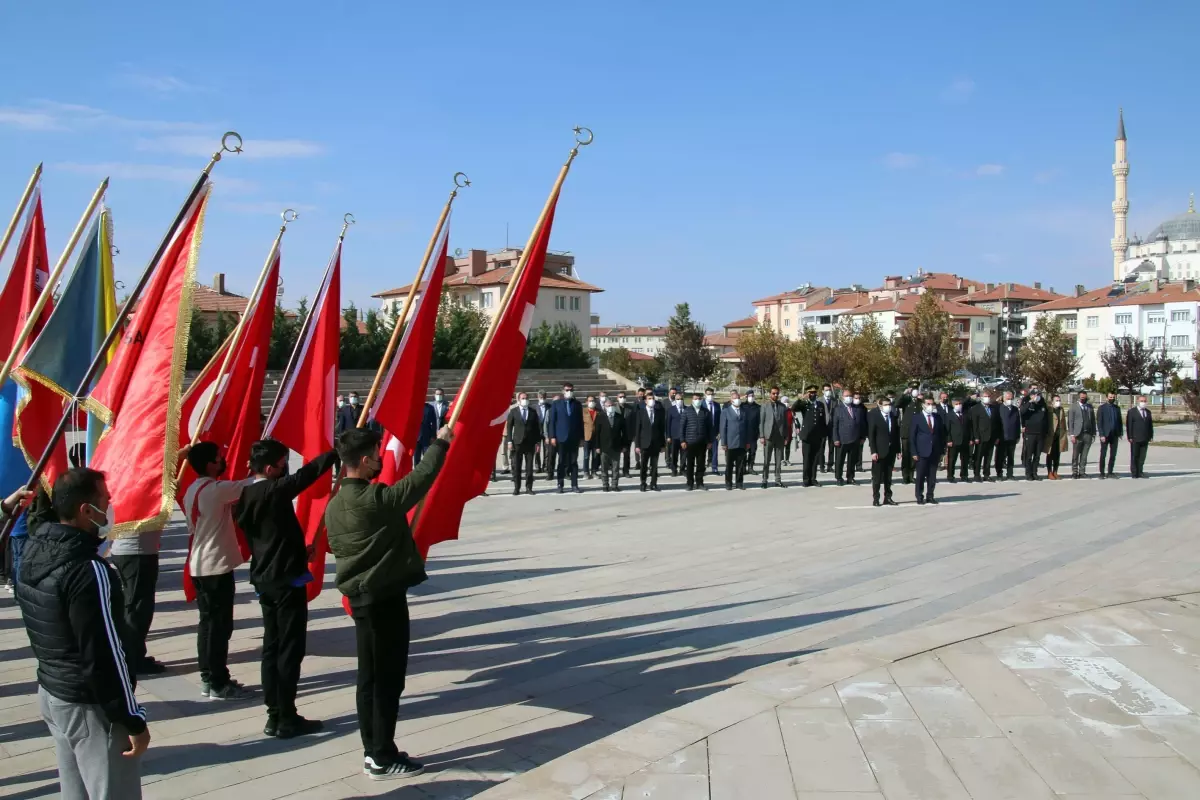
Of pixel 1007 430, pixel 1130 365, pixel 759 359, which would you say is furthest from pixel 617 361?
pixel 1007 430

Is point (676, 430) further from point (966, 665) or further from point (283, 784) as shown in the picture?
point (283, 784)

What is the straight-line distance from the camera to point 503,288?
8038 cm

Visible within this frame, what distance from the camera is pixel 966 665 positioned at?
20.3 ft

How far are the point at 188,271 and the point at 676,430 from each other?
12566mm

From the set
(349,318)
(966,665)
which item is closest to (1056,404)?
(966,665)

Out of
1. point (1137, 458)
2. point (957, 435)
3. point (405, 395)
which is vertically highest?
point (405, 395)

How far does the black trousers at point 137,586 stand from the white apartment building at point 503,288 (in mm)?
72129

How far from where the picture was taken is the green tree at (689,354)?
2815 inches

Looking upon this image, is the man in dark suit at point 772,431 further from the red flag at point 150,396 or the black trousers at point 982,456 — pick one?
the red flag at point 150,396

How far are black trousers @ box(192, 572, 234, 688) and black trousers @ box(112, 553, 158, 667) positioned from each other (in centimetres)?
41

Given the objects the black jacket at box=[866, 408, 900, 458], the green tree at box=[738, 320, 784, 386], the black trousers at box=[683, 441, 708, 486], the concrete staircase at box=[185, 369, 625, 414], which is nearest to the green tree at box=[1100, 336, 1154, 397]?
the green tree at box=[738, 320, 784, 386]

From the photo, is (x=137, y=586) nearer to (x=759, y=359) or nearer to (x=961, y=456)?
(x=961, y=456)

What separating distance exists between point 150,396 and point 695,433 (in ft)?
41.6

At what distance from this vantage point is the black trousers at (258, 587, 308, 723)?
5410 mm
